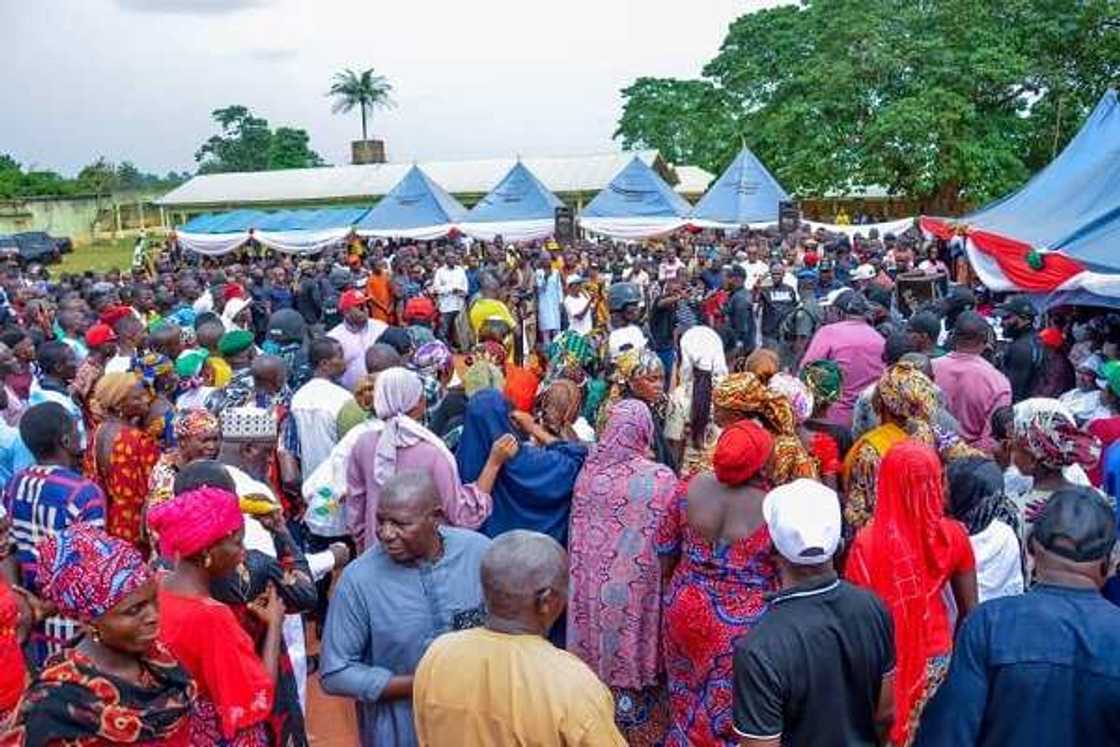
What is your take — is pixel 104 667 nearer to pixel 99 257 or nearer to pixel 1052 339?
pixel 1052 339

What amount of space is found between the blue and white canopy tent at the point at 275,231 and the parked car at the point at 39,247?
10.9m

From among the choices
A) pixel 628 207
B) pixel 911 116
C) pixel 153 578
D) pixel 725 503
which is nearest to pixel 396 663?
pixel 153 578

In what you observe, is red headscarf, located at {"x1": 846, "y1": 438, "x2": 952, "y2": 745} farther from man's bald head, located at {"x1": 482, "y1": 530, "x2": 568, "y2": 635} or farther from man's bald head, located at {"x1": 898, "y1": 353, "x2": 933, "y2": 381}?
man's bald head, located at {"x1": 898, "y1": 353, "x2": 933, "y2": 381}

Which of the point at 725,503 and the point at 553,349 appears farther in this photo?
the point at 553,349

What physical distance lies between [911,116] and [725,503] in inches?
1007

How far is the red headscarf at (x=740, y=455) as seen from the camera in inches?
132

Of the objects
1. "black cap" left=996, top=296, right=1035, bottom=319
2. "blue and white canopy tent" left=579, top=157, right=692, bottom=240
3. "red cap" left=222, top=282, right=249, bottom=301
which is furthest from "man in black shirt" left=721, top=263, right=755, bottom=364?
"blue and white canopy tent" left=579, top=157, right=692, bottom=240

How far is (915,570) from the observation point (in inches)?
127

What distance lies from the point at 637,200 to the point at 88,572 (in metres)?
18.5

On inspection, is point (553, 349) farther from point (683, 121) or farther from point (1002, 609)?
point (683, 121)

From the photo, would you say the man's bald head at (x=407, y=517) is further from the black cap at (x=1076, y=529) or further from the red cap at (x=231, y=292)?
the red cap at (x=231, y=292)

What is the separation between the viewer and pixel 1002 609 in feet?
8.09

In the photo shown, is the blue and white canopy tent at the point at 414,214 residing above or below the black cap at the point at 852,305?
above

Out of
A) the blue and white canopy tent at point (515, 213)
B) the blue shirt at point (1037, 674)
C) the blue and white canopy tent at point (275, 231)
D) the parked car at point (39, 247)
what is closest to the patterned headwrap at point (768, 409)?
the blue shirt at point (1037, 674)
